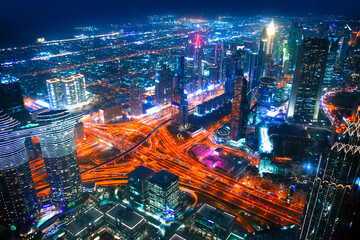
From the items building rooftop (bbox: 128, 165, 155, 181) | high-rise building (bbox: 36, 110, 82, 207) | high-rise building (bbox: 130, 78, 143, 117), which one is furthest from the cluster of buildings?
building rooftop (bbox: 128, 165, 155, 181)

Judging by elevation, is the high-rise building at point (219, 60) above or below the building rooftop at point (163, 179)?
above

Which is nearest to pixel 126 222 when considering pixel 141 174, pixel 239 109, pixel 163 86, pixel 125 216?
pixel 125 216

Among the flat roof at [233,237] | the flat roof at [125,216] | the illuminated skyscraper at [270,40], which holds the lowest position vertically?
the flat roof at [233,237]

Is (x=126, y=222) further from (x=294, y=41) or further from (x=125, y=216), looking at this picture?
(x=294, y=41)

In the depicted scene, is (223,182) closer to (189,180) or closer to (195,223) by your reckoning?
(189,180)

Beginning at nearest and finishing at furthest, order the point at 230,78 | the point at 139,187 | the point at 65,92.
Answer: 1. the point at 139,187
2. the point at 65,92
3. the point at 230,78

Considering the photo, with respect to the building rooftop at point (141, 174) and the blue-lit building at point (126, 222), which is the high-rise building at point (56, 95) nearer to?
the building rooftop at point (141, 174)

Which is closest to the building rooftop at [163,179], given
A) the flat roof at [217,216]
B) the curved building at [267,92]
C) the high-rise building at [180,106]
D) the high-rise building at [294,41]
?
the flat roof at [217,216]
